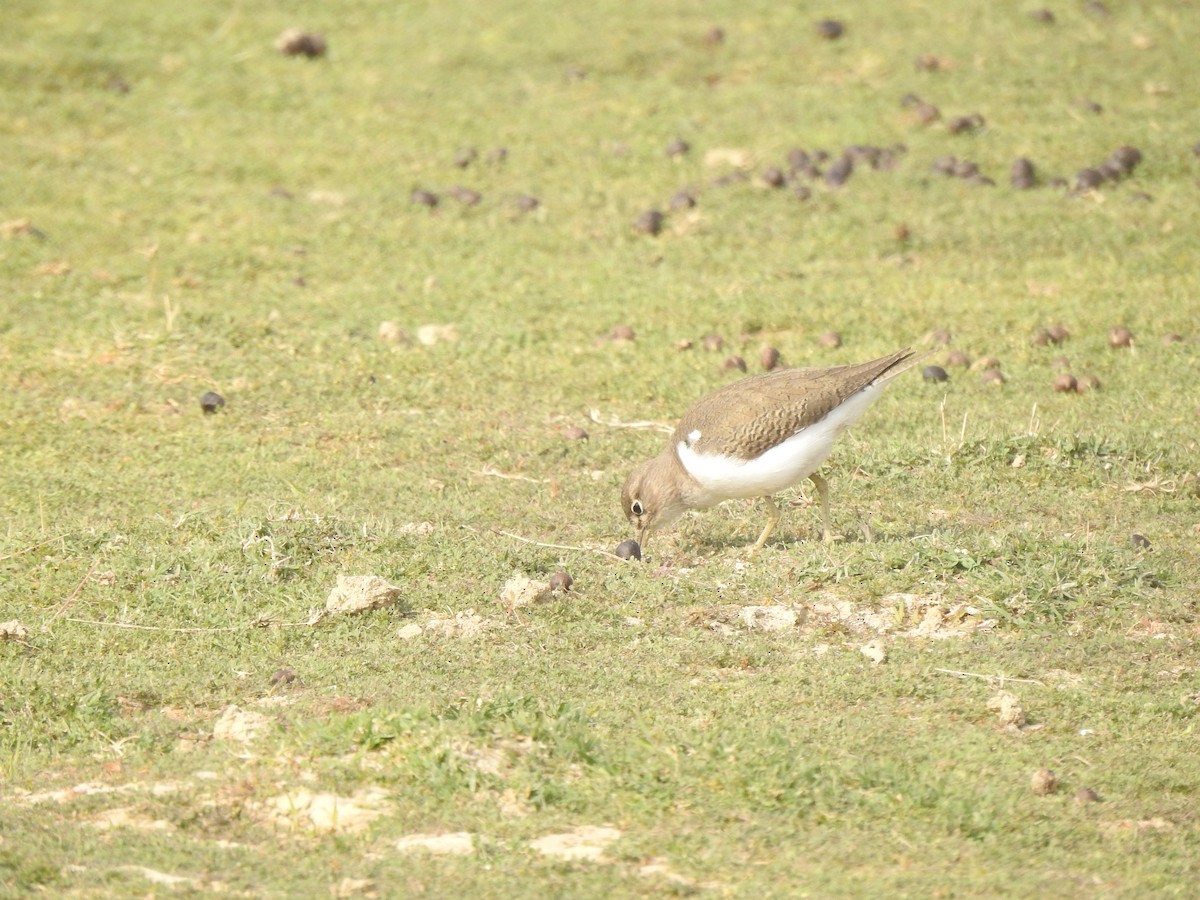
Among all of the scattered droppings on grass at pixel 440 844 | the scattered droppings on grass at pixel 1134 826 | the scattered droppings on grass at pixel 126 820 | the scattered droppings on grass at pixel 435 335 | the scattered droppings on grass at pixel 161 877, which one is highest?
the scattered droppings on grass at pixel 161 877

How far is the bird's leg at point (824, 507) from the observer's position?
7750mm

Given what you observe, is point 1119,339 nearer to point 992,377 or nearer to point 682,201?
point 992,377

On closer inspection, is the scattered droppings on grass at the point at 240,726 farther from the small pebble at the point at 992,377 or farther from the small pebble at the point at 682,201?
the small pebble at the point at 682,201

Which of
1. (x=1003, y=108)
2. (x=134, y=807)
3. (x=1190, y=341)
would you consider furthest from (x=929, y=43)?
(x=134, y=807)

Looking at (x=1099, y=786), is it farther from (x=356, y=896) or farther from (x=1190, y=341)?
(x=1190, y=341)

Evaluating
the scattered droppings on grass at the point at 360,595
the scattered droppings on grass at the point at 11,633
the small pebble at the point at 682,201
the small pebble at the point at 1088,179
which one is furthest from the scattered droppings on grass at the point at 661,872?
the small pebble at the point at 1088,179

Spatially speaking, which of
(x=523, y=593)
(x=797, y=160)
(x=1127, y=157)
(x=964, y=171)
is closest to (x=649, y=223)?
(x=797, y=160)

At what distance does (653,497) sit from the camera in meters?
7.89

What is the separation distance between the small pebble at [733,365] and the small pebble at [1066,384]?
2.01 meters

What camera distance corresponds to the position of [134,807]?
5453 millimetres

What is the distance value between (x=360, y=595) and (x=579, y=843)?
212cm

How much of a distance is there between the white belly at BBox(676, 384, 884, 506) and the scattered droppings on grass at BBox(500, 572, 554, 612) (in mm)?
1082

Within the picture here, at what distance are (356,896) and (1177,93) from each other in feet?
38.5

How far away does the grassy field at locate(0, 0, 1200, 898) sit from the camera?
543 cm
